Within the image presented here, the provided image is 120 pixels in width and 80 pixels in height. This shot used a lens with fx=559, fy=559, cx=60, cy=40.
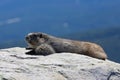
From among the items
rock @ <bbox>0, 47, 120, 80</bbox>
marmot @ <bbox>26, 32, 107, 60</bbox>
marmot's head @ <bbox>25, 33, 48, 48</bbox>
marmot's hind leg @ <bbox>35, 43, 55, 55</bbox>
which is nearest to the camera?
rock @ <bbox>0, 47, 120, 80</bbox>

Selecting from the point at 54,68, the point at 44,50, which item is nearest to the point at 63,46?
the point at 44,50

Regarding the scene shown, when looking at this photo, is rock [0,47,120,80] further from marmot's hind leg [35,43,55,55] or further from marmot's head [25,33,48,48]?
marmot's head [25,33,48,48]

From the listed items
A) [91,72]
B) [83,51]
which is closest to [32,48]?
[83,51]

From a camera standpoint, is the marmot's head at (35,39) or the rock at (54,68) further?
the marmot's head at (35,39)

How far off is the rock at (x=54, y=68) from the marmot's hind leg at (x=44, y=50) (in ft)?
4.39

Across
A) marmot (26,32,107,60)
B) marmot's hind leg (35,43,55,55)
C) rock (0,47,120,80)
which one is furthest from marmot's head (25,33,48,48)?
rock (0,47,120,80)

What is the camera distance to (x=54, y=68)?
53.3 feet

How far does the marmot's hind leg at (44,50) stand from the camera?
63.4 feet

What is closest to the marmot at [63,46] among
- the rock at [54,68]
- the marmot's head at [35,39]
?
the marmot's head at [35,39]

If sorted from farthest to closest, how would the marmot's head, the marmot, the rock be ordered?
1. the marmot's head
2. the marmot
3. the rock

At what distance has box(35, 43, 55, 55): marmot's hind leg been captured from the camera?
19.3m

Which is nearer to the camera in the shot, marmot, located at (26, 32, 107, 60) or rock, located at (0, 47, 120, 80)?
rock, located at (0, 47, 120, 80)

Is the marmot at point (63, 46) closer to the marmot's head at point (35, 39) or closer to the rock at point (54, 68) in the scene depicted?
the marmot's head at point (35, 39)

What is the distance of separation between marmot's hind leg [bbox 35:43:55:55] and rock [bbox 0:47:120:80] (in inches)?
52.7
